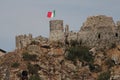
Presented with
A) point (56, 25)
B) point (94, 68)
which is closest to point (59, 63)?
point (94, 68)

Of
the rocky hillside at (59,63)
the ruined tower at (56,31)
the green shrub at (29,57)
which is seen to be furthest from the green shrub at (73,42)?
the green shrub at (29,57)

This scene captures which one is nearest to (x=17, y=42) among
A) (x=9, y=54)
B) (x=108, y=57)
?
(x=9, y=54)

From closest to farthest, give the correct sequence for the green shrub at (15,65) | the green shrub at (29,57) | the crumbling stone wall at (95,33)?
the green shrub at (15,65) → the green shrub at (29,57) → the crumbling stone wall at (95,33)

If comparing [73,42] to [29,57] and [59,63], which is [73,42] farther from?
[29,57]

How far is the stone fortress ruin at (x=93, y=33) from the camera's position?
152m

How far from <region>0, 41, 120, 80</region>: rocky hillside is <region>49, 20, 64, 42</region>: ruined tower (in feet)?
2.12

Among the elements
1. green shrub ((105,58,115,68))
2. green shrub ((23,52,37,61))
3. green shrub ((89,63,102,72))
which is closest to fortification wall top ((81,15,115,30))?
green shrub ((105,58,115,68))

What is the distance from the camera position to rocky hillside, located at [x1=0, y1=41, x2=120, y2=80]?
487 feet

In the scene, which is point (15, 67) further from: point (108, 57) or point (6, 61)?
point (108, 57)

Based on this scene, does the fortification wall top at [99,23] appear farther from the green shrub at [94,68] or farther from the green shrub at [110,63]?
the green shrub at [94,68]

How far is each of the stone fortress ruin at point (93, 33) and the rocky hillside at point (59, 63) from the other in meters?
0.76

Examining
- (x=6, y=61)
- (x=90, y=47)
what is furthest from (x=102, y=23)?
(x=6, y=61)

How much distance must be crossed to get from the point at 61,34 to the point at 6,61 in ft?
25.8

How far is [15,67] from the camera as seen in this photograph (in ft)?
490
